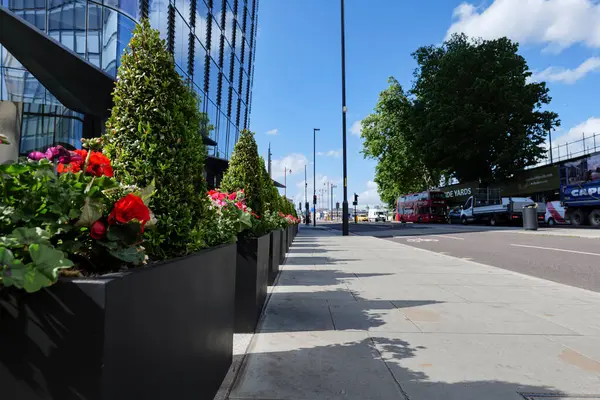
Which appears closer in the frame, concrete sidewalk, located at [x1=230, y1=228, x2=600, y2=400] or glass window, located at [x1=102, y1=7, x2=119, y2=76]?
concrete sidewalk, located at [x1=230, y1=228, x2=600, y2=400]

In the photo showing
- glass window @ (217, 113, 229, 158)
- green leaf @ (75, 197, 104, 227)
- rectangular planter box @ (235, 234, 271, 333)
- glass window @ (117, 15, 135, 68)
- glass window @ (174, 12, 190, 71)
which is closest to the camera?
green leaf @ (75, 197, 104, 227)

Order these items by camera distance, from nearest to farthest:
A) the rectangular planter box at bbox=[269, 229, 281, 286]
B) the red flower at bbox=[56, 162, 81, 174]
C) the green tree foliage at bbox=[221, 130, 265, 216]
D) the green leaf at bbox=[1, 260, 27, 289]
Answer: the green leaf at bbox=[1, 260, 27, 289]
the red flower at bbox=[56, 162, 81, 174]
the green tree foliage at bbox=[221, 130, 265, 216]
the rectangular planter box at bbox=[269, 229, 281, 286]

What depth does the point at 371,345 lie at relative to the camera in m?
3.41

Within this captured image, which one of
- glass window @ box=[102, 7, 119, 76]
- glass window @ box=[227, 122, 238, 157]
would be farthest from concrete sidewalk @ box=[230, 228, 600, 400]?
glass window @ box=[227, 122, 238, 157]

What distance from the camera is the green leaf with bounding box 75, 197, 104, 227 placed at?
4.60ft

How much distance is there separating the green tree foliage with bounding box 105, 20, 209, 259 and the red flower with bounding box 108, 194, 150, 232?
603mm

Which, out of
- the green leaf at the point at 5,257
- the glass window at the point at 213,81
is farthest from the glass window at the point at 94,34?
the green leaf at the point at 5,257

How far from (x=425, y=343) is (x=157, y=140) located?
2797mm

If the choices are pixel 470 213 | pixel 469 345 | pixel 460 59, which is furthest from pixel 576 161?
pixel 469 345

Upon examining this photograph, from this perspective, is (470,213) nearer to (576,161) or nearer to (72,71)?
(576,161)

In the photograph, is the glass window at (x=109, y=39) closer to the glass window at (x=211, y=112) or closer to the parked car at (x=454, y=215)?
the glass window at (x=211, y=112)

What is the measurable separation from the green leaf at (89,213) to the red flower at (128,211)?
0.06 meters

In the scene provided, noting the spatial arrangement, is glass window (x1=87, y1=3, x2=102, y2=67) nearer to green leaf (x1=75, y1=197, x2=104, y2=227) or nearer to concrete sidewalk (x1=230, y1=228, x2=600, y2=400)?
concrete sidewalk (x1=230, y1=228, x2=600, y2=400)

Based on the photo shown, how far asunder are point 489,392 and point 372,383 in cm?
74
